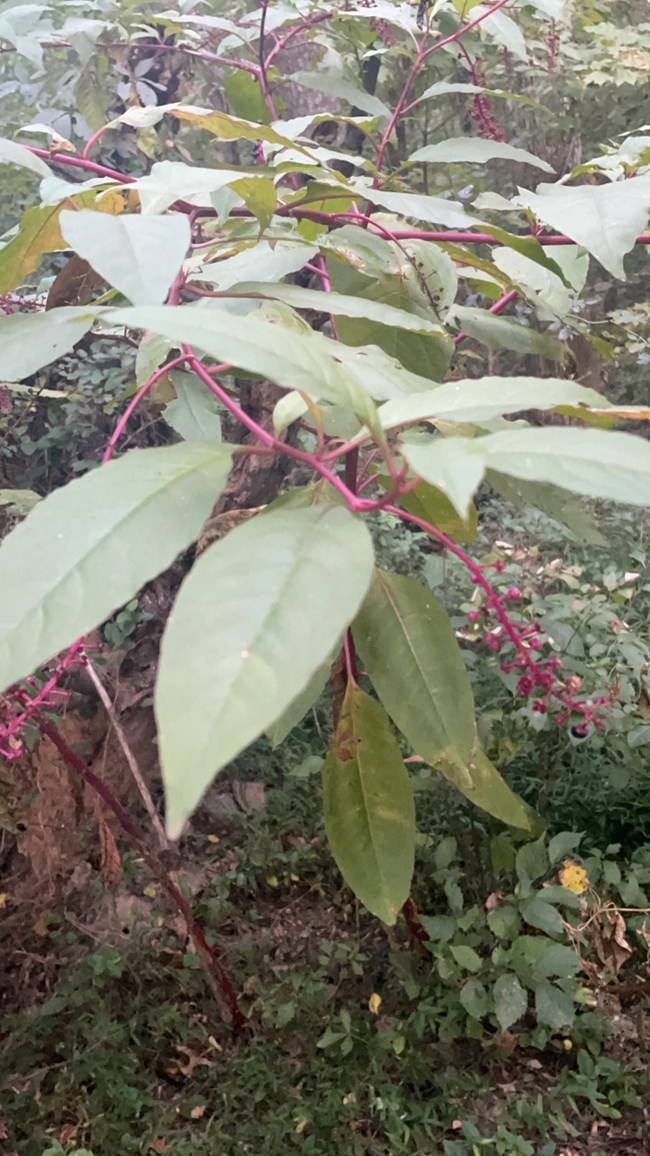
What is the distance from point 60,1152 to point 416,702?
3.36ft

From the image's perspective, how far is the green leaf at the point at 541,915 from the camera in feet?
4.00

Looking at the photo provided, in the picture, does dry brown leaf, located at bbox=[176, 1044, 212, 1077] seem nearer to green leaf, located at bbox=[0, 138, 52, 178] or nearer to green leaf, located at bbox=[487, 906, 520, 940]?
green leaf, located at bbox=[487, 906, 520, 940]

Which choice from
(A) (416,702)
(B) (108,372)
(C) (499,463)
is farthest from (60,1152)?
(B) (108,372)

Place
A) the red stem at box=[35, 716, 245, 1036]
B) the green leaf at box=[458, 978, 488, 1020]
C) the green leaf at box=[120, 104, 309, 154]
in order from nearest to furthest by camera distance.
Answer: the green leaf at box=[120, 104, 309, 154]
the red stem at box=[35, 716, 245, 1036]
the green leaf at box=[458, 978, 488, 1020]

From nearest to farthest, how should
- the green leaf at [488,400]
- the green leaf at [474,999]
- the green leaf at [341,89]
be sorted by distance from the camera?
1. the green leaf at [488,400]
2. the green leaf at [341,89]
3. the green leaf at [474,999]

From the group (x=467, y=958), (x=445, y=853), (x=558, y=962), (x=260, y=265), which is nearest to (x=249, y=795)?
(x=445, y=853)

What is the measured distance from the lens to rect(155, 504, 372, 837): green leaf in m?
0.25

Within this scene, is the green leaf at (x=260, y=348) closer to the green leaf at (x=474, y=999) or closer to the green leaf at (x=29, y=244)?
the green leaf at (x=29, y=244)

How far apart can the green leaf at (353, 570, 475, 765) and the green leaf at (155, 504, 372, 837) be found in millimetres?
287

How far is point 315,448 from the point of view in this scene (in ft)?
2.00

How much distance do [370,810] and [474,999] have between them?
2.30 ft

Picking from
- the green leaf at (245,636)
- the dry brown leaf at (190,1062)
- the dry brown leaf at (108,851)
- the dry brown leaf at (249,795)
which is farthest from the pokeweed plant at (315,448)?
the dry brown leaf at (249,795)

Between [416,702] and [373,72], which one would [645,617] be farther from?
[416,702]

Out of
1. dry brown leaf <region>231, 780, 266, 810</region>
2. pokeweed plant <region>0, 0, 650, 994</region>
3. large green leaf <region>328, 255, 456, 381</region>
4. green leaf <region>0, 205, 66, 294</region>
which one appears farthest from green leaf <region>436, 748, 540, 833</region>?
dry brown leaf <region>231, 780, 266, 810</region>
